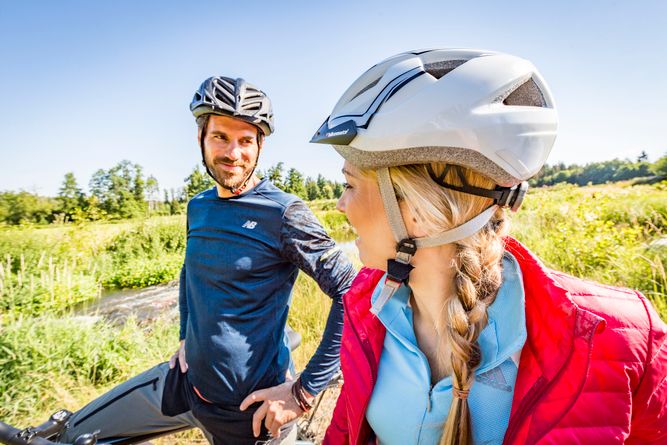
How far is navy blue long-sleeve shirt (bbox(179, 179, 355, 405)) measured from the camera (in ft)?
6.32

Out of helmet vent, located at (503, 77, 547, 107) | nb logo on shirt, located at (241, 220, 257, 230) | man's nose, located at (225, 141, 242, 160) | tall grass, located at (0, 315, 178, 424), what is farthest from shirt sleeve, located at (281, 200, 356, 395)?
tall grass, located at (0, 315, 178, 424)

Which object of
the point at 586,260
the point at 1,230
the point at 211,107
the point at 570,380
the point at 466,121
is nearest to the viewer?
the point at 570,380

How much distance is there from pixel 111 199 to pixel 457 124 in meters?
46.0

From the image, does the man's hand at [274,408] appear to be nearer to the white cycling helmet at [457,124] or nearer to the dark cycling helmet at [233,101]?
the white cycling helmet at [457,124]

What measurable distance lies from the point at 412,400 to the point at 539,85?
4.05ft

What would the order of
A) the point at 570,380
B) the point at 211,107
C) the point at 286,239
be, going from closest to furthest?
the point at 570,380
the point at 286,239
the point at 211,107

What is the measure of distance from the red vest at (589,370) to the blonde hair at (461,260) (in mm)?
143

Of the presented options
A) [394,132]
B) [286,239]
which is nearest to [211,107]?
[286,239]

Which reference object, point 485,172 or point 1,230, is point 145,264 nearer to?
point 1,230

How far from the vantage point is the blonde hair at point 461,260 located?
110 centimetres

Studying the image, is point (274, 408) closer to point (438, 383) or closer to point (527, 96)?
point (438, 383)

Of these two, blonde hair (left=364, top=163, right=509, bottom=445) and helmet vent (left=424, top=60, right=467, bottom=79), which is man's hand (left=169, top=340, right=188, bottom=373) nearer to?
blonde hair (left=364, top=163, right=509, bottom=445)

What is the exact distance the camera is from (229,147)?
235 cm

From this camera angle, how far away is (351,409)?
1363 millimetres
